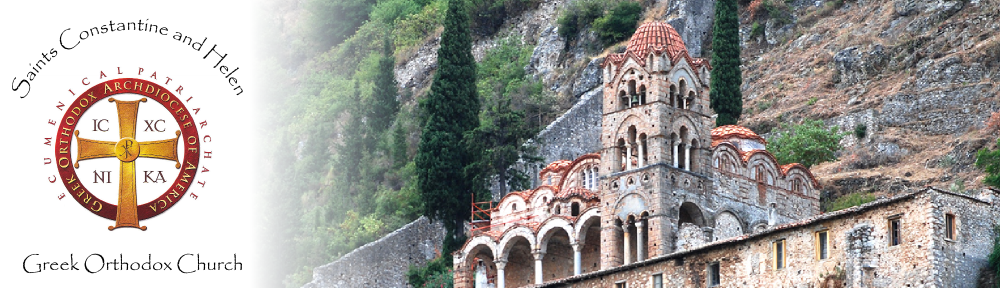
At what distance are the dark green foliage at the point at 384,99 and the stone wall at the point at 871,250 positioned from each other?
3473 centimetres

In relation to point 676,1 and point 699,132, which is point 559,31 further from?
point 699,132

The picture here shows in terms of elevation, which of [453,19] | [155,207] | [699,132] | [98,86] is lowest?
[155,207]

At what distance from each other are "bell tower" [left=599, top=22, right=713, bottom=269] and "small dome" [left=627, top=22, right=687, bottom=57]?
→ 0.10 ft

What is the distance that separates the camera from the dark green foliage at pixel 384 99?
78750 mm

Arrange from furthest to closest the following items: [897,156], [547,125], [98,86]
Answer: [547,125] → [897,156] → [98,86]

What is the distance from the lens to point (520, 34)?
283 ft

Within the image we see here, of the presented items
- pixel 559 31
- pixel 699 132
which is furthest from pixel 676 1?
pixel 699 132

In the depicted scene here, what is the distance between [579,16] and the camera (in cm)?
7962

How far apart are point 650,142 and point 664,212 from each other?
227 cm

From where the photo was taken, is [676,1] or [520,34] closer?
[676,1]

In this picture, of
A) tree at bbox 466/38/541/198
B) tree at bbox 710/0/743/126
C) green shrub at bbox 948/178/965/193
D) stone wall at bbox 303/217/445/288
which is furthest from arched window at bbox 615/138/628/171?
stone wall at bbox 303/217/445/288

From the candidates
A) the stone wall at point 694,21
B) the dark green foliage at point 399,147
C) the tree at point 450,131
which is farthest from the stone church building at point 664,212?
the stone wall at point 694,21

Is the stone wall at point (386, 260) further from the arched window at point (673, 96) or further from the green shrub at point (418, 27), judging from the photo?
the green shrub at point (418, 27)

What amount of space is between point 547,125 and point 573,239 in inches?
657
